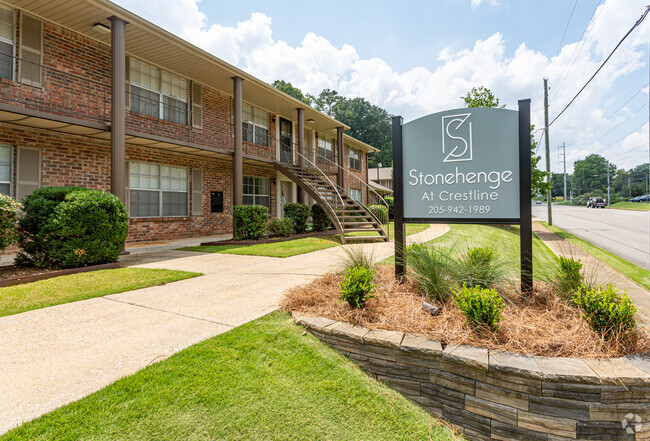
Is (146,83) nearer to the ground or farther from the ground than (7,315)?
farther from the ground

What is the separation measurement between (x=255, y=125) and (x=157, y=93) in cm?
445

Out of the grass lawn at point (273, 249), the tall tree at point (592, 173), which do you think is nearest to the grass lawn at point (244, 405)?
the grass lawn at point (273, 249)

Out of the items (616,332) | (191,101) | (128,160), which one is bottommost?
(616,332)

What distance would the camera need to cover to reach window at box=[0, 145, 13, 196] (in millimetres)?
7361

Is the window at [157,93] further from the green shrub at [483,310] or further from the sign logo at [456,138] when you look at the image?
the green shrub at [483,310]

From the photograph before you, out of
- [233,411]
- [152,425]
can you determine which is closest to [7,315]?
[152,425]

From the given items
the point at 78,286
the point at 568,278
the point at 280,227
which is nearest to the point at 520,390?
the point at 568,278

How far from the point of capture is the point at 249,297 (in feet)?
13.4

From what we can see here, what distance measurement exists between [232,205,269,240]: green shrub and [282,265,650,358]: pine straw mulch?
21.0 ft

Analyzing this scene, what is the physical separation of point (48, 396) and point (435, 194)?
365 cm

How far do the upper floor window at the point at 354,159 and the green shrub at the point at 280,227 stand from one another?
12.6 m

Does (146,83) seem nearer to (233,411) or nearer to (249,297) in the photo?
(249,297)

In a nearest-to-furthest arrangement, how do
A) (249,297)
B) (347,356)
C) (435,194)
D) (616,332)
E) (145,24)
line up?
(616,332) < (347,356) < (435,194) < (249,297) < (145,24)

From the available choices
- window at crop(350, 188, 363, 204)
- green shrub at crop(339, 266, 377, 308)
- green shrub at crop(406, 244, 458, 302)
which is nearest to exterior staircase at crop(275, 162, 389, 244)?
green shrub at crop(406, 244, 458, 302)
